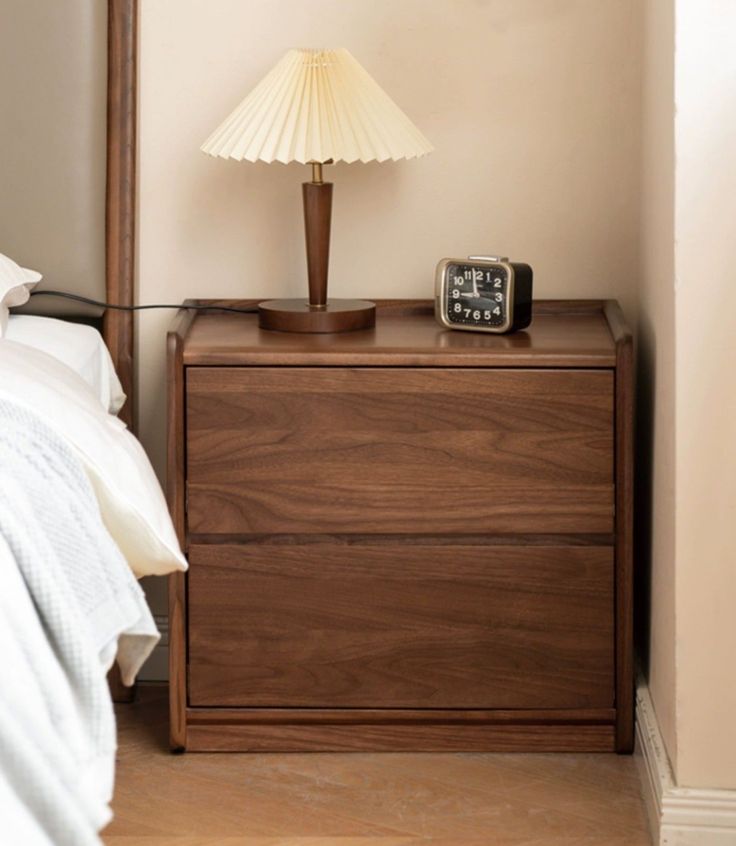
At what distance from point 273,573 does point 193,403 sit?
10.9 inches

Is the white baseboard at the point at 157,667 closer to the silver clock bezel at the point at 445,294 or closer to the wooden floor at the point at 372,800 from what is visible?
the wooden floor at the point at 372,800

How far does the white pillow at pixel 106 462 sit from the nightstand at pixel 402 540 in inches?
14.4

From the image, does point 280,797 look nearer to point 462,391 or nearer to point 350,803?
point 350,803

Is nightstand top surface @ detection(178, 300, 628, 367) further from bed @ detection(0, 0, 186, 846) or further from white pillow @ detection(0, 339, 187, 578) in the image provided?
white pillow @ detection(0, 339, 187, 578)

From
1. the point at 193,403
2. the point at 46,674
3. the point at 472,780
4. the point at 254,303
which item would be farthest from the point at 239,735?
the point at 46,674

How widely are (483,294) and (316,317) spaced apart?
25 cm

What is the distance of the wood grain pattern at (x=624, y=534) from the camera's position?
1882 millimetres

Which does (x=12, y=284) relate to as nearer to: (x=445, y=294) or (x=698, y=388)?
(x=445, y=294)

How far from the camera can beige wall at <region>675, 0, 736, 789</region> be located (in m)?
1.60

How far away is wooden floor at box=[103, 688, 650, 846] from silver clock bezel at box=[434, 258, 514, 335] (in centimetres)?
65

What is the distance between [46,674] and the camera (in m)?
1.00

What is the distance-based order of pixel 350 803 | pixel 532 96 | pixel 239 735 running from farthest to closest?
pixel 532 96, pixel 239 735, pixel 350 803

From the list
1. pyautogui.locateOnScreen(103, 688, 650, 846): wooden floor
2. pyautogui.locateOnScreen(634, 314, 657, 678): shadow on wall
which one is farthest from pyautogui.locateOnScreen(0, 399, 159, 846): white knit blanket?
pyautogui.locateOnScreen(634, 314, 657, 678): shadow on wall

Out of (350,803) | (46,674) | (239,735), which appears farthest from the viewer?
(239,735)
